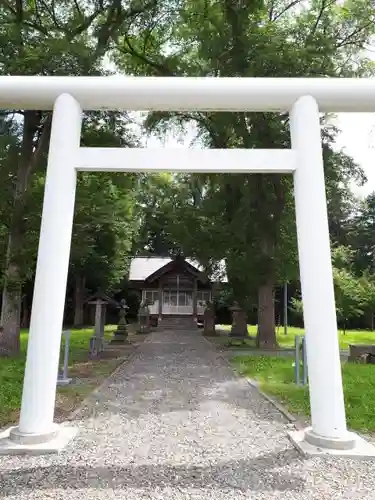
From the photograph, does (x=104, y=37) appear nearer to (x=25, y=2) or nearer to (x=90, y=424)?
(x=25, y=2)

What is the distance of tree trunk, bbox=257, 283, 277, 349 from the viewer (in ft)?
56.1

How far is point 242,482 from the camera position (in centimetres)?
412

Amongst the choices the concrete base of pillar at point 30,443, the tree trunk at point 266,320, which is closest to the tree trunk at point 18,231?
the concrete base of pillar at point 30,443

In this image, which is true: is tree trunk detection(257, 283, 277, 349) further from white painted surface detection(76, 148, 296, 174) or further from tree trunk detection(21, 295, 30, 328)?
tree trunk detection(21, 295, 30, 328)

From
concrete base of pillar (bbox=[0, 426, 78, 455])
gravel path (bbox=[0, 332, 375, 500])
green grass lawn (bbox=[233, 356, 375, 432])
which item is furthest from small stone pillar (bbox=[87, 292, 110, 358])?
concrete base of pillar (bbox=[0, 426, 78, 455])

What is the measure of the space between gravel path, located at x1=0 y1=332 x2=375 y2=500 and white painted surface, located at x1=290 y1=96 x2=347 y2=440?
515mm

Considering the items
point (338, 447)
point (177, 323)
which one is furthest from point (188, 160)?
point (177, 323)

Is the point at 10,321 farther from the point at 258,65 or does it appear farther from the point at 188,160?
the point at 258,65

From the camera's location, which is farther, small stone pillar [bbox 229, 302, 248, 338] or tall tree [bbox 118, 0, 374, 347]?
small stone pillar [bbox 229, 302, 248, 338]

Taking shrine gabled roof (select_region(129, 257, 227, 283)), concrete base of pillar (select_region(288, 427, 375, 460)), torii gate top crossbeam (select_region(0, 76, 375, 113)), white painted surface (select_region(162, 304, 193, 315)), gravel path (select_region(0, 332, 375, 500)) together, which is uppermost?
shrine gabled roof (select_region(129, 257, 227, 283))

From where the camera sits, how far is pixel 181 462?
15.2 feet

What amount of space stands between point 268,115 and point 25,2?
8.86 meters

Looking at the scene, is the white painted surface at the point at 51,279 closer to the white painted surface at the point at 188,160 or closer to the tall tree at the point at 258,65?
the white painted surface at the point at 188,160

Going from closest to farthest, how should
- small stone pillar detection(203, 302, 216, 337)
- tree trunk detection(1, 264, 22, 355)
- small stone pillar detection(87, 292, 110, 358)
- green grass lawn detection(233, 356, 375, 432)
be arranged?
green grass lawn detection(233, 356, 375, 432), tree trunk detection(1, 264, 22, 355), small stone pillar detection(87, 292, 110, 358), small stone pillar detection(203, 302, 216, 337)
